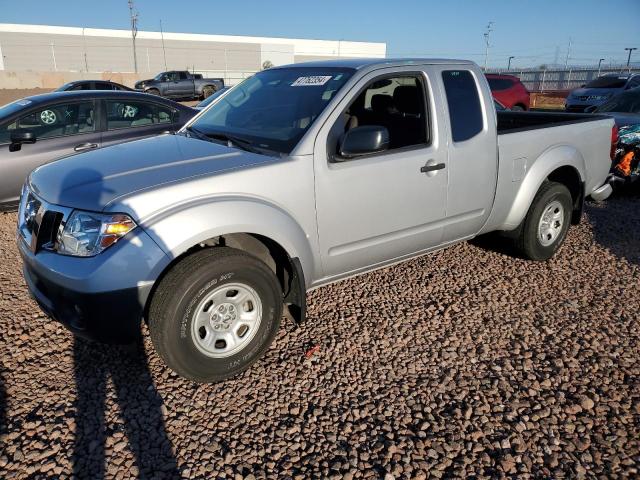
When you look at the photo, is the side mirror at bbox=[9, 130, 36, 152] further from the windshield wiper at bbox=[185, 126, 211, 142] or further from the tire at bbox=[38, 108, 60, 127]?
the windshield wiper at bbox=[185, 126, 211, 142]

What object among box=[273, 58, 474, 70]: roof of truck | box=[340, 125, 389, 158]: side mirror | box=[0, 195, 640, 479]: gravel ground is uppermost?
box=[273, 58, 474, 70]: roof of truck

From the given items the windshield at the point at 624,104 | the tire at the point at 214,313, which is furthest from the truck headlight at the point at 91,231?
the windshield at the point at 624,104

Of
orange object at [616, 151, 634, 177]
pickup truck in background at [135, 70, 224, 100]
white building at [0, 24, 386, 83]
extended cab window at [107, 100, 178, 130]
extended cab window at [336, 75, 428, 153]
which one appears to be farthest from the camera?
white building at [0, 24, 386, 83]

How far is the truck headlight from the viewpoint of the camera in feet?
8.16

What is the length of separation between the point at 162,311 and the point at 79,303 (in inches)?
16.1

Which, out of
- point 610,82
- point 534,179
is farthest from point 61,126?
point 610,82

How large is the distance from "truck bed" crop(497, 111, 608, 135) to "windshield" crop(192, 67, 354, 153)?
7.00 ft

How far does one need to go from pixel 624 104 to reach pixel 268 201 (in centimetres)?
804

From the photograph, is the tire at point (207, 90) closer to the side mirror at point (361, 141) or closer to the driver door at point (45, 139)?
the driver door at point (45, 139)

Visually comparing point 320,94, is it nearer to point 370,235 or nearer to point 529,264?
point 370,235

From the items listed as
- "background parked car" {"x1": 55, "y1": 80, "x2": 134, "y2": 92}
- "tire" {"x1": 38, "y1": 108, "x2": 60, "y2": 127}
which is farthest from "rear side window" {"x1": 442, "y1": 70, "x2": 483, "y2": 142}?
"background parked car" {"x1": 55, "y1": 80, "x2": 134, "y2": 92}

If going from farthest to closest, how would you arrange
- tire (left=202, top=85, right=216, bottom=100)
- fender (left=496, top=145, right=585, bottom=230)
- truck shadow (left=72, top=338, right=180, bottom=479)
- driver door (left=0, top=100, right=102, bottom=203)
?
tire (left=202, top=85, right=216, bottom=100), driver door (left=0, top=100, right=102, bottom=203), fender (left=496, top=145, right=585, bottom=230), truck shadow (left=72, top=338, right=180, bottom=479)

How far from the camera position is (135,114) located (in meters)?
6.42

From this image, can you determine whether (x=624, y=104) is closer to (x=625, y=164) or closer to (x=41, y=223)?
(x=625, y=164)
